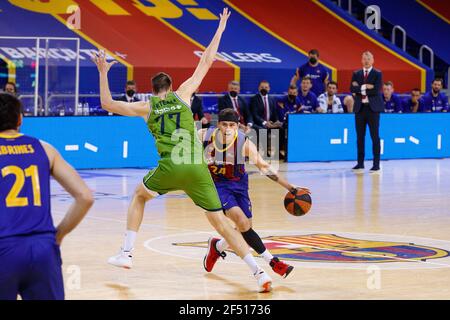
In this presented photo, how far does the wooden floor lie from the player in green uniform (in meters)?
0.58

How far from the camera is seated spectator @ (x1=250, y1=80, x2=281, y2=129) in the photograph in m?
24.3

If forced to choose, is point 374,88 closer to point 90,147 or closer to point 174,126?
point 90,147

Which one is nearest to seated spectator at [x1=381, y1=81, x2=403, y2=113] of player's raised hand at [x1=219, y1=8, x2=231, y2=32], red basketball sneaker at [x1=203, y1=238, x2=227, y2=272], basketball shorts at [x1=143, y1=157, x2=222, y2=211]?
player's raised hand at [x1=219, y1=8, x2=231, y2=32]

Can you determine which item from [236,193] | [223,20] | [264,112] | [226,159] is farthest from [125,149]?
[236,193]

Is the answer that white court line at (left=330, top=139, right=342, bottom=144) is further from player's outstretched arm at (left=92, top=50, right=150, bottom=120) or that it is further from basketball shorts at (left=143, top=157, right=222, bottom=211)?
basketball shorts at (left=143, top=157, right=222, bottom=211)

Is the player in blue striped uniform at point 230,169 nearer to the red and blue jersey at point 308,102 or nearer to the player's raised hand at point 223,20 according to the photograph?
the player's raised hand at point 223,20

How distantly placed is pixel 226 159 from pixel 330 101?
1480 centimetres

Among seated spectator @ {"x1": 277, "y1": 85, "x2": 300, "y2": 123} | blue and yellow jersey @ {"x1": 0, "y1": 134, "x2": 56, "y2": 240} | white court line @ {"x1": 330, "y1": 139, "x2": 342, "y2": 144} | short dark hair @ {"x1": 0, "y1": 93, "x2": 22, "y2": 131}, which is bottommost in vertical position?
blue and yellow jersey @ {"x1": 0, "y1": 134, "x2": 56, "y2": 240}

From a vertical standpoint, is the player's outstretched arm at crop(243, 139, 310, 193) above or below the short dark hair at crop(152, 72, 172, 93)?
below

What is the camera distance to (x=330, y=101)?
25.4m
